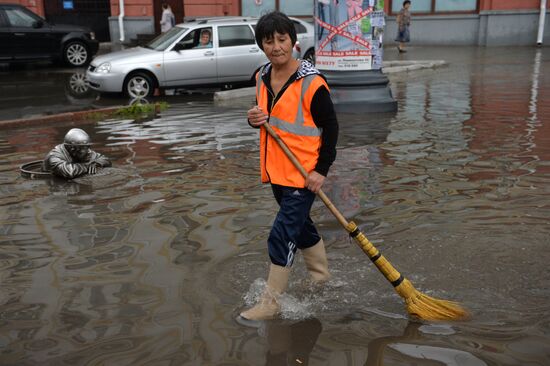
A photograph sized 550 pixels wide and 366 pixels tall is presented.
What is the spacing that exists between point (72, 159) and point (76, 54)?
12.7m

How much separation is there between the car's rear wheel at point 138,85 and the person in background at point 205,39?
130 centimetres

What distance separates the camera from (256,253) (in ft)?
14.6

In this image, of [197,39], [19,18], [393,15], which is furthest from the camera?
[393,15]

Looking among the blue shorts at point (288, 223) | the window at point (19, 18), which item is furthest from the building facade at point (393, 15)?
the blue shorts at point (288, 223)

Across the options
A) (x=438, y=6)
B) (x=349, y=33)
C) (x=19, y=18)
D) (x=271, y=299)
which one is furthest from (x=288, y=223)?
(x=438, y=6)

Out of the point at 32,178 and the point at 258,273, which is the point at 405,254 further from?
the point at 32,178

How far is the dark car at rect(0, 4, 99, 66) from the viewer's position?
56.0 ft

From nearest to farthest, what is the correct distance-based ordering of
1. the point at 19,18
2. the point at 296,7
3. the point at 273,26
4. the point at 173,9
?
the point at 273,26, the point at 19,18, the point at 296,7, the point at 173,9

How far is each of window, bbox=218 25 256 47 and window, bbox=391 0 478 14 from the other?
12466mm

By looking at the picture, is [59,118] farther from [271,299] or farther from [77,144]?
[271,299]

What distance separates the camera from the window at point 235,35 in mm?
13438

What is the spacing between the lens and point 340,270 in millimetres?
4117

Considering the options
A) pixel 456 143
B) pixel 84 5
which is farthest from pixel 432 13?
pixel 456 143

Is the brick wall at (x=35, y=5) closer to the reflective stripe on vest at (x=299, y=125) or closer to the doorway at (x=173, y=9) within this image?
the doorway at (x=173, y=9)
